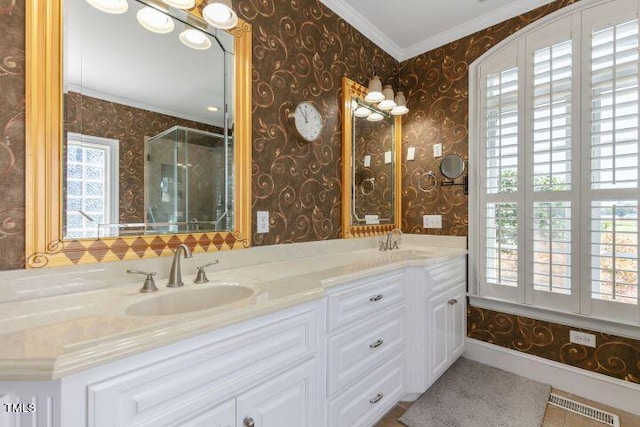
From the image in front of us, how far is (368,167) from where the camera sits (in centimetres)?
246

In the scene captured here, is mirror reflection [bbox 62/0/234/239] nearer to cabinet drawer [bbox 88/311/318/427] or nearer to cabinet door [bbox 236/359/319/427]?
cabinet drawer [bbox 88/311/318/427]

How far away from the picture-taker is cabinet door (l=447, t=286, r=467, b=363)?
212cm

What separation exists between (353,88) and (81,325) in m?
2.18

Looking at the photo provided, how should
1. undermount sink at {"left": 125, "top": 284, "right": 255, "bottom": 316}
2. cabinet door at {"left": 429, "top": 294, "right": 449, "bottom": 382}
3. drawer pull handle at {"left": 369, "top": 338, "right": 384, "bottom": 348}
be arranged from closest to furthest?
undermount sink at {"left": 125, "top": 284, "right": 255, "bottom": 316} → drawer pull handle at {"left": 369, "top": 338, "right": 384, "bottom": 348} → cabinet door at {"left": 429, "top": 294, "right": 449, "bottom": 382}

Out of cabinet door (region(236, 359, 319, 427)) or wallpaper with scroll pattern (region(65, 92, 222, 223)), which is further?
wallpaper with scroll pattern (region(65, 92, 222, 223))

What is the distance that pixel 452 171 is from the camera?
2451 millimetres

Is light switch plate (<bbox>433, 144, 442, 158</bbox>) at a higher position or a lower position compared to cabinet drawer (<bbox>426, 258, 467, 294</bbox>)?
higher

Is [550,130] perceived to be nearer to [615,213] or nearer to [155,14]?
[615,213]

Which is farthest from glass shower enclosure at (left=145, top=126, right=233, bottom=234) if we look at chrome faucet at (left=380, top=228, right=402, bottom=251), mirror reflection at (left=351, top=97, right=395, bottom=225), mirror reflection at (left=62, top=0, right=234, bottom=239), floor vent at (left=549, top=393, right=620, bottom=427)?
floor vent at (left=549, top=393, right=620, bottom=427)

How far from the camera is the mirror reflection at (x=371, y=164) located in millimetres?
2352

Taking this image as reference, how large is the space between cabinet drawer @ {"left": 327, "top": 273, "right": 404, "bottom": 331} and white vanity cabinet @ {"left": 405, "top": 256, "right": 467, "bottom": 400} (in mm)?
138

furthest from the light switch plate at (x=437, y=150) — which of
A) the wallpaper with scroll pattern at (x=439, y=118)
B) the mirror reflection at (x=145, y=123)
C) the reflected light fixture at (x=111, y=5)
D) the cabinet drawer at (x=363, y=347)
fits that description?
the reflected light fixture at (x=111, y=5)

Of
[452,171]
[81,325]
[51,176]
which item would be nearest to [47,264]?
[51,176]

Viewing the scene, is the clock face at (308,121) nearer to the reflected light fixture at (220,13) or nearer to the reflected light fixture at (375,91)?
the reflected light fixture at (375,91)
